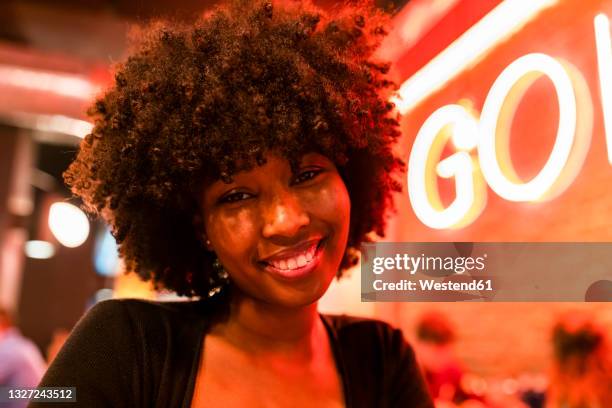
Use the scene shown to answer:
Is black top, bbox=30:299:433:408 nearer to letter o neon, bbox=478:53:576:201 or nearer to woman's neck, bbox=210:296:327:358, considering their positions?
woman's neck, bbox=210:296:327:358

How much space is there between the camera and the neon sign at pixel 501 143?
0.95 meters

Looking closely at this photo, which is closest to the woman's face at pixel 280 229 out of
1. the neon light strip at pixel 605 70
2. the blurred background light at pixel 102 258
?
the neon light strip at pixel 605 70

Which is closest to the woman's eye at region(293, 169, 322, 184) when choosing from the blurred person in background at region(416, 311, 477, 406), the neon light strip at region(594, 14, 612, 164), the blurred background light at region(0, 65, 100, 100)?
the neon light strip at region(594, 14, 612, 164)

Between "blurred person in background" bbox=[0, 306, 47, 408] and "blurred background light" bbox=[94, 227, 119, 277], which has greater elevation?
"blurred background light" bbox=[94, 227, 119, 277]

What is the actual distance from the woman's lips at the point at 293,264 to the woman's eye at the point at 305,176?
0.11m

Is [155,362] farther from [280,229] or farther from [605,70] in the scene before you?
[605,70]

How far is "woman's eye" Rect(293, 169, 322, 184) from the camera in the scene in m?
0.95

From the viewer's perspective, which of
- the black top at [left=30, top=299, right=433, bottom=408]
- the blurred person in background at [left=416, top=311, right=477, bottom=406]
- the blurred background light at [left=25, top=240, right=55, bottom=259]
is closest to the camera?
the black top at [left=30, top=299, right=433, bottom=408]

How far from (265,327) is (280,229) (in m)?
0.27

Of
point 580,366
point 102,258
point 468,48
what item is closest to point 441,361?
point 580,366

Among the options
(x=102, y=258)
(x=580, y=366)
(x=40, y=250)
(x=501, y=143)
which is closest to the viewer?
(x=501, y=143)

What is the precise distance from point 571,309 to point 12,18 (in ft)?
8.70

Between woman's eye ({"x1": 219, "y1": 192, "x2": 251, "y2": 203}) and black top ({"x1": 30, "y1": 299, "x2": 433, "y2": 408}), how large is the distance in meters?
0.25

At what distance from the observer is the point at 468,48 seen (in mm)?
1087
